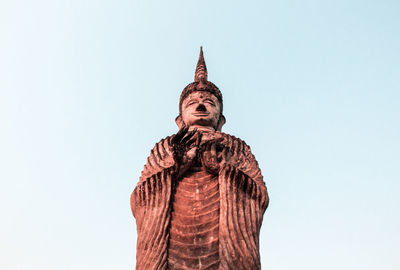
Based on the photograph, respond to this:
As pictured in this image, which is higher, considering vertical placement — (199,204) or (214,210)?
(199,204)

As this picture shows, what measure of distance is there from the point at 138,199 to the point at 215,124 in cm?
284

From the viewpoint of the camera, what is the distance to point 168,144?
28.2 ft

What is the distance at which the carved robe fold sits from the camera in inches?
264

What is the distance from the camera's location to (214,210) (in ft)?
24.5

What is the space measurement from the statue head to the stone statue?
2.04ft

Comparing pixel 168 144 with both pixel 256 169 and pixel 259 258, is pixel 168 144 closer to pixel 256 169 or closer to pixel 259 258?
pixel 256 169

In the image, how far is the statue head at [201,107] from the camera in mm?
9805

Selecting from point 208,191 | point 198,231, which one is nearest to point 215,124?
point 208,191

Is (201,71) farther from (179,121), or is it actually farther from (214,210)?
(214,210)

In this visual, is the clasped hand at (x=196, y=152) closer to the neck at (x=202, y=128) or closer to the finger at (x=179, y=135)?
the finger at (x=179, y=135)

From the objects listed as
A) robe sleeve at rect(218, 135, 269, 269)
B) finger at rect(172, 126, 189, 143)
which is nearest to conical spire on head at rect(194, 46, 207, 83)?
finger at rect(172, 126, 189, 143)

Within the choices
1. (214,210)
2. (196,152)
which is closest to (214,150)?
(196,152)

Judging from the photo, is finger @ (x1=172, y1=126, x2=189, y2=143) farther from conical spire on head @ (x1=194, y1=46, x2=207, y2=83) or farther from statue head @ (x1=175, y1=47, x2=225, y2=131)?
conical spire on head @ (x1=194, y1=46, x2=207, y2=83)

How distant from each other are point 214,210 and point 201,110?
2.87m
